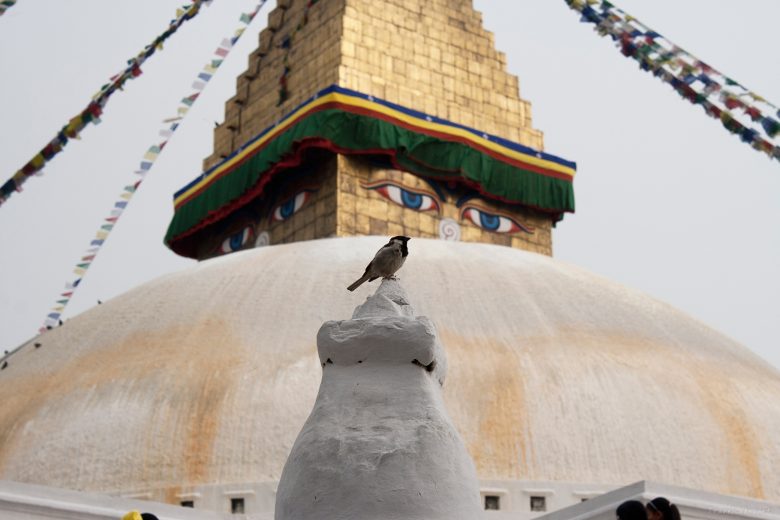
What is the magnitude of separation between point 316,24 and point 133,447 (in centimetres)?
1003

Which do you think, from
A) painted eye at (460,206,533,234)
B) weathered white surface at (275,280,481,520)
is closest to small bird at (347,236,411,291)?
weathered white surface at (275,280,481,520)

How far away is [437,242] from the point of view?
11797 millimetres

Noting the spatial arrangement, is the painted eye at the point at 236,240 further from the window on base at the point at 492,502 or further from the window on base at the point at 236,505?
the window on base at the point at 492,502

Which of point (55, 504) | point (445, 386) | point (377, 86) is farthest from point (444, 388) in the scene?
point (377, 86)

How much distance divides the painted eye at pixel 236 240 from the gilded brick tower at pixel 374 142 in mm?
26

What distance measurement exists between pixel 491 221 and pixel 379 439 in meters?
13.1

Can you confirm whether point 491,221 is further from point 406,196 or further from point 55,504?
point 55,504

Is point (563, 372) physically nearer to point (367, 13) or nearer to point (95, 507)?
point (95, 507)

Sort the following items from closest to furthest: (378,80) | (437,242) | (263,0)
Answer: (437,242) → (378,80) → (263,0)

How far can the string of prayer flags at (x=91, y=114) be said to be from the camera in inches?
526

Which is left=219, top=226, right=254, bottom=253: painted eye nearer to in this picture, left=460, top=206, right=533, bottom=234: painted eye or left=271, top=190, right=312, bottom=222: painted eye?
left=271, top=190, right=312, bottom=222: painted eye

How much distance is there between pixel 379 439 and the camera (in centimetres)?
360

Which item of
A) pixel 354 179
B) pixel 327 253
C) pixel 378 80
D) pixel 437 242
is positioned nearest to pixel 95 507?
pixel 327 253

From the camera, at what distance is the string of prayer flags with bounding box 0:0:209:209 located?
526 inches
